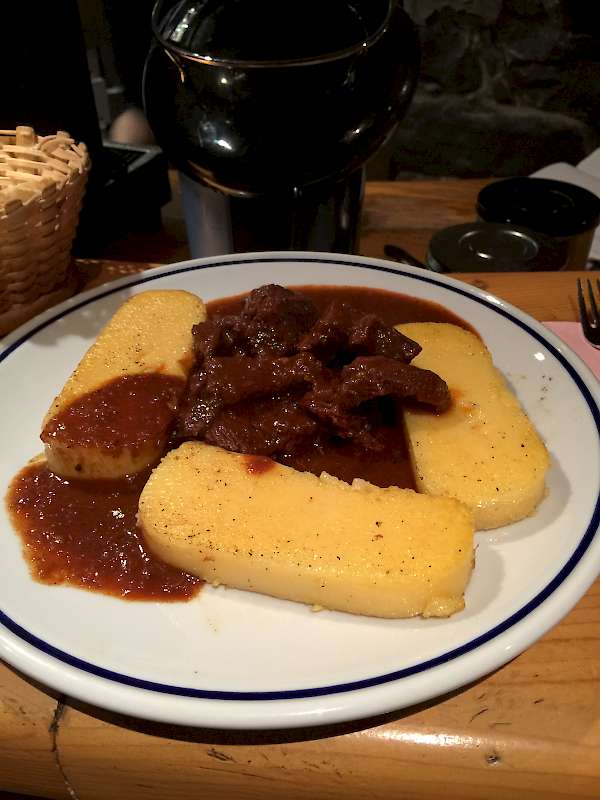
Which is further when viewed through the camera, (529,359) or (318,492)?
(529,359)

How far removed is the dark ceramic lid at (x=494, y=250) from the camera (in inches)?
87.7

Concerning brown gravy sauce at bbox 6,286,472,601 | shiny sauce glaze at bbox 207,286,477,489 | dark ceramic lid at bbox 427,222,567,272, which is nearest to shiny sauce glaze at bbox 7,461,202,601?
brown gravy sauce at bbox 6,286,472,601

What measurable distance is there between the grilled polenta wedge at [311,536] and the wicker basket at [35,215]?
2.50ft

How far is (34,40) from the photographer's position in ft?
6.79

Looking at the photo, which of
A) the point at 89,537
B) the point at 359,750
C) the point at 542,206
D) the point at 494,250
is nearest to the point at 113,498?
the point at 89,537

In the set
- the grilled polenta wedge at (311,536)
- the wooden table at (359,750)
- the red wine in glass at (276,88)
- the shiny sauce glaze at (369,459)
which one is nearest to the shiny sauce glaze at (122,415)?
the grilled polenta wedge at (311,536)

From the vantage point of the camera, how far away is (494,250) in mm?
2285

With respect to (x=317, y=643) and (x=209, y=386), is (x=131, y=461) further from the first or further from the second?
(x=317, y=643)

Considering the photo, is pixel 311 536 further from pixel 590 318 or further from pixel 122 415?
pixel 590 318

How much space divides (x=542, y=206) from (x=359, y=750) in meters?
2.07

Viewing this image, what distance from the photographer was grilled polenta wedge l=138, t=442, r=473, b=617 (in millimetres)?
1159

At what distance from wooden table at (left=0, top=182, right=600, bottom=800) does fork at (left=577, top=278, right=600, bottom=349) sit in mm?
892

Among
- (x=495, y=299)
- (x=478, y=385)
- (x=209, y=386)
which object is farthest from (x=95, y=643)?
(x=495, y=299)

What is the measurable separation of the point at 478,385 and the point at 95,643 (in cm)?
91
